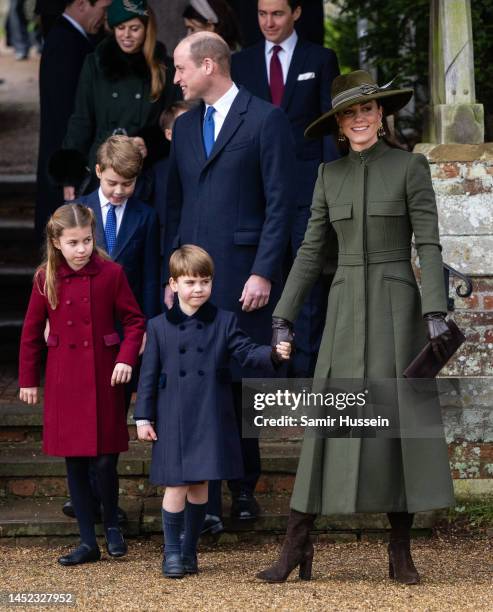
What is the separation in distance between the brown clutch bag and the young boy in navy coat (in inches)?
27.1

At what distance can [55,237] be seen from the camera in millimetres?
5941

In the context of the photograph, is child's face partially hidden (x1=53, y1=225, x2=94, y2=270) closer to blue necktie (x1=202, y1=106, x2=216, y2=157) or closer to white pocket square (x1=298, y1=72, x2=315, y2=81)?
blue necktie (x1=202, y1=106, x2=216, y2=157)

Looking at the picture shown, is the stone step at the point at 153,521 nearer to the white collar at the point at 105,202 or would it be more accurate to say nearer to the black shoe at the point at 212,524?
the black shoe at the point at 212,524

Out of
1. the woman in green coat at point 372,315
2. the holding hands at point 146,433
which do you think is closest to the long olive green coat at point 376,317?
the woman in green coat at point 372,315

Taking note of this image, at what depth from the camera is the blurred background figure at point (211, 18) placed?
7.45 meters

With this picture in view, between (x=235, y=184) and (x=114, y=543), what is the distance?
1568 millimetres

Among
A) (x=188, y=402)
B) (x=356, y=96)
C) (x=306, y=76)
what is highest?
(x=306, y=76)

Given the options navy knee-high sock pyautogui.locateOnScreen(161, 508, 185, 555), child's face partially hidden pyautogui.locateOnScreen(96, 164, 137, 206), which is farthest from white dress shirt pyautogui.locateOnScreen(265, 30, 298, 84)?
navy knee-high sock pyautogui.locateOnScreen(161, 508, 185, 555)

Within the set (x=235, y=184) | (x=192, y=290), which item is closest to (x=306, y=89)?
(x=235, y=184)

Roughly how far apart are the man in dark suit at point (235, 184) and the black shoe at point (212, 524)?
0.03 meters

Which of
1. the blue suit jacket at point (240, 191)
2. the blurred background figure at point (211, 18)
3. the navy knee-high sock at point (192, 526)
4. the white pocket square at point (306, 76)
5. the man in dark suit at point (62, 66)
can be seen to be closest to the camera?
the navy knee-high sock at point (192, 526)

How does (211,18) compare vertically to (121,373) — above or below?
above

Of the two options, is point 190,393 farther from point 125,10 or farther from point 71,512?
point 125,10

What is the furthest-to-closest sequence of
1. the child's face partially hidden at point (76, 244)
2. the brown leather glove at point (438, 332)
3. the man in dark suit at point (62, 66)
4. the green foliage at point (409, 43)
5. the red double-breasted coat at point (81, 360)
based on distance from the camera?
the green foliage at point (409, 43) < the man in dark suit at point (62, 66) < the red double-breasted coat at point (81, 360) < the child's face partially hidden at point (76, 244) < the brown leather glove at point (438, 332)
